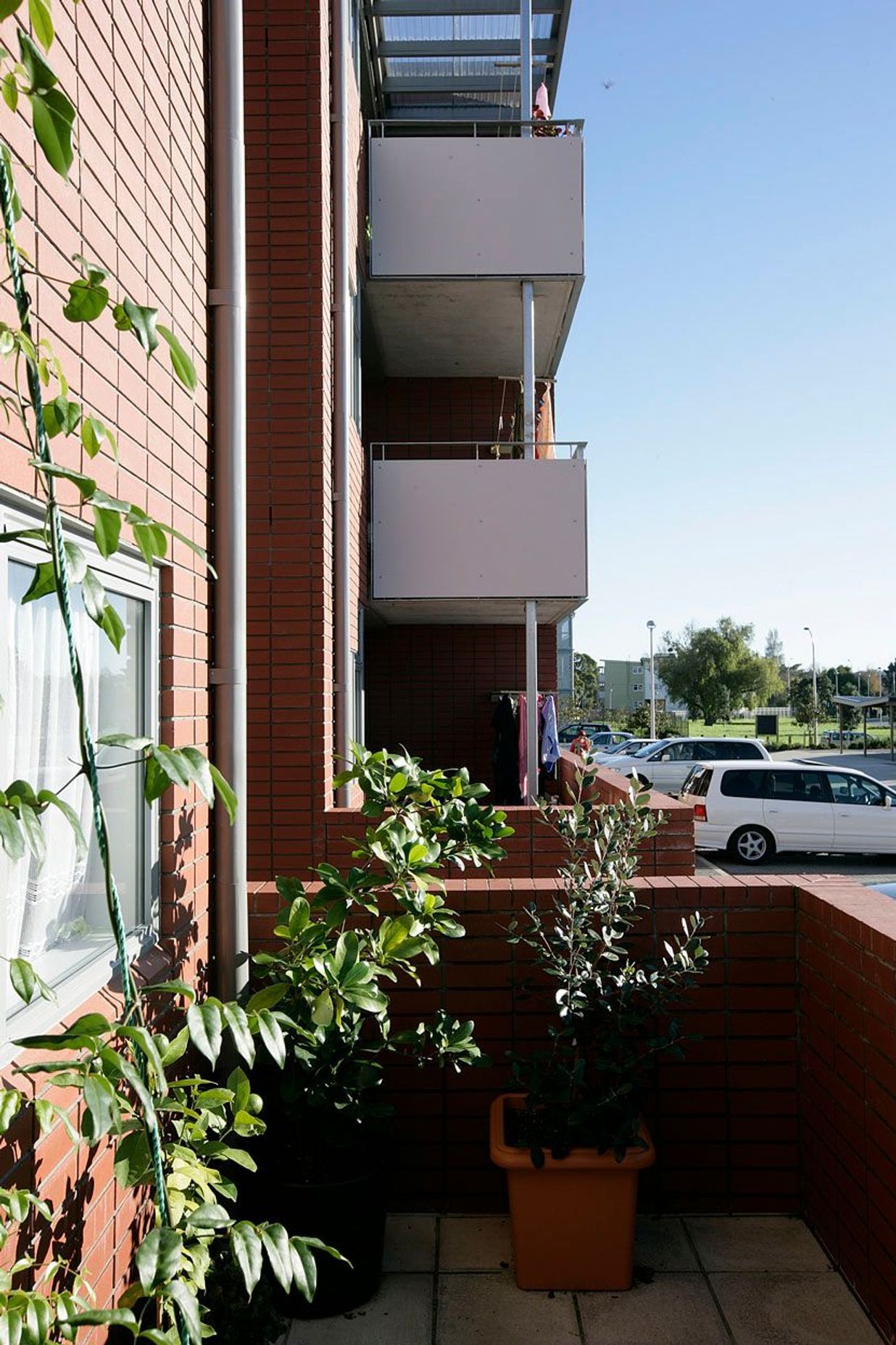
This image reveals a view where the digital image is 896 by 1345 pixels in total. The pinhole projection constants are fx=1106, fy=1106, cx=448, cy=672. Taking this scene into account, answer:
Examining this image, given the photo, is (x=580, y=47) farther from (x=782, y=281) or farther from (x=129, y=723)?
(x=129, y=723)

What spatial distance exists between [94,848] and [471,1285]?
6.46 ft

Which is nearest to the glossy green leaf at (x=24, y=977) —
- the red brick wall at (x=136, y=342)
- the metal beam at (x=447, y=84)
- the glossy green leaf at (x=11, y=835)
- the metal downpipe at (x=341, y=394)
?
the glossy green leaf at (x=11, y=835)

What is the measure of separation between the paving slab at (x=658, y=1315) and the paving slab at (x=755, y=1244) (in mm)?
164

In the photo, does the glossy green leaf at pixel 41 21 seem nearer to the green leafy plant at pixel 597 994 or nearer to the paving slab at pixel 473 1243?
the green leafy plant at pixel 597 994

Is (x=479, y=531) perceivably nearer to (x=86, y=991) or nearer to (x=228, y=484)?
(x=228, y=484)

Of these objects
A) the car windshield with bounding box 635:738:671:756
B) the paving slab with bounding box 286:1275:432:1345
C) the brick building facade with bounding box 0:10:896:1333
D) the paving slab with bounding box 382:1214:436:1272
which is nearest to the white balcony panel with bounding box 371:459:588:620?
the brick building facade with bounding box 0:10:896:1333

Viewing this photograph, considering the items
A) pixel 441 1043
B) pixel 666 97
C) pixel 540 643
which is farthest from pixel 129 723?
pixel 540 643

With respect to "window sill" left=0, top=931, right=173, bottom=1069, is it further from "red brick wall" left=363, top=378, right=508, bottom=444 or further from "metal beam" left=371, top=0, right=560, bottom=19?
"metal beam" left=371, top=0, right=560, bottom=19

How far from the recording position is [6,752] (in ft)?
7.14

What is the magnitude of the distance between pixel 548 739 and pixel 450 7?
6904 mm

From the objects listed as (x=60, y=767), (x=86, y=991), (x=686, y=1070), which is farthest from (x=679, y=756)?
(x=60, y=767)

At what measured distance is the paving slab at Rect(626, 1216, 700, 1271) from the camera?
3645 mm

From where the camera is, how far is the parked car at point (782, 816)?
50.5 ft

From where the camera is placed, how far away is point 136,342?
9.72 ft
